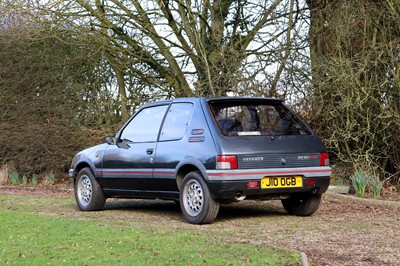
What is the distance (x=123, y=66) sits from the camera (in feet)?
60.0

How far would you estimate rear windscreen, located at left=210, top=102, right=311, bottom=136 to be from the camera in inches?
401

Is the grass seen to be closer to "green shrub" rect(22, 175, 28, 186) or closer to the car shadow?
the car shadow

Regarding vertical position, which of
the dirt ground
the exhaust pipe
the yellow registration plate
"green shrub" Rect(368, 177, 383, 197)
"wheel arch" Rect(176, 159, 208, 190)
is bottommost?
the dirt ground

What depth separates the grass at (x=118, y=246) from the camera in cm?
697

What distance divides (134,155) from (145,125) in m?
0.51

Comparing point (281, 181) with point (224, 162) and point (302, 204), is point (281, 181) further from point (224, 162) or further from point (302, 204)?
point (302, 204)

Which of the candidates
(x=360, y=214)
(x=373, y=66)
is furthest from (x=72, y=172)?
(x=373, y=66)

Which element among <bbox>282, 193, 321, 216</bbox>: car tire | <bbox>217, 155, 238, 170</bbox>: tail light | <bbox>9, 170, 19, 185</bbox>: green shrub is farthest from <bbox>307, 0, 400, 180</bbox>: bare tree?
<bbox>9, 170, 19, 185</bbox>: green shrub

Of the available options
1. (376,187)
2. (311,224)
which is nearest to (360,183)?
(376,187)

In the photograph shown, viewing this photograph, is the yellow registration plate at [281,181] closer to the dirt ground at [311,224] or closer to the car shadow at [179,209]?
the dirt ground at [311,224]

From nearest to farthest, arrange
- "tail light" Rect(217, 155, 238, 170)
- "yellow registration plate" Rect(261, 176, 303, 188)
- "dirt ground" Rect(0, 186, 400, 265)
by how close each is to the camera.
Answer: "dirt ground" Rect(0, 186, 400, 265) < "tail light" Rect(217, 155, 238, 170) < "yellow registration plate" Rect(261, 176, 303, 188)

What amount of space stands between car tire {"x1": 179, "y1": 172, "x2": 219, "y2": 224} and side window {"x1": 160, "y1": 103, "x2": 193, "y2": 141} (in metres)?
0.74

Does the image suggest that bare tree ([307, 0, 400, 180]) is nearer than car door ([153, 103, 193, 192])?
No

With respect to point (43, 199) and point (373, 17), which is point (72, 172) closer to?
point (43, 199)
